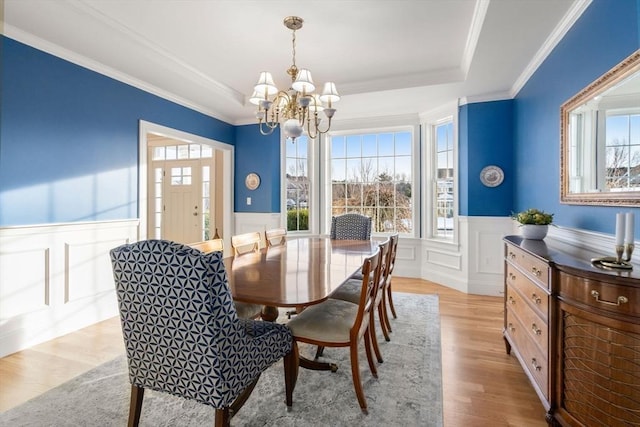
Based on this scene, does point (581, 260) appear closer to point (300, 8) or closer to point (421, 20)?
point (421, 20)

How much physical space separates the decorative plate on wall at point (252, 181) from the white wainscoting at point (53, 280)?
2.17m

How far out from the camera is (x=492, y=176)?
13.1 ft

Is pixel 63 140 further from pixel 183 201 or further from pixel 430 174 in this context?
pixel 430 174

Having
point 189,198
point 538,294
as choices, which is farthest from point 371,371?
point 189,198

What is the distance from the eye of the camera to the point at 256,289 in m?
1.67

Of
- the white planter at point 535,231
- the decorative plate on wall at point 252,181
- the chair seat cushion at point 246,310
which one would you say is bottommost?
the chair seat cushion at point 246,310

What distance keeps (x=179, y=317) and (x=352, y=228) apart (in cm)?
281

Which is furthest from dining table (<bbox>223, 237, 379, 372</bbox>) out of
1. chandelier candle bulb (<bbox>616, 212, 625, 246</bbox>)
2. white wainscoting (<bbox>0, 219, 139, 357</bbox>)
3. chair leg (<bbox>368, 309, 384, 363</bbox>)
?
white wainscoting (<bbox>0, 219, 139, 357</bbox>)

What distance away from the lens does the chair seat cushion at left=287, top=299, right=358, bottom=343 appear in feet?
5.89

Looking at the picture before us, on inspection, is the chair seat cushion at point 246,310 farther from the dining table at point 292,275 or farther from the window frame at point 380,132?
the window frame at point 380,132

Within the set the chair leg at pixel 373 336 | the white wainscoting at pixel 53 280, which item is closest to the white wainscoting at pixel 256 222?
the white wainscoting at pixel 53 280

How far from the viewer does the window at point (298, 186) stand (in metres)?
5.36

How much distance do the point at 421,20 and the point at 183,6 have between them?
1938 millimetres

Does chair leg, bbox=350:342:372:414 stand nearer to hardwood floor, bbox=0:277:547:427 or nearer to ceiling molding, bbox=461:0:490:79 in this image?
hardwood floor, bbox=0:277:547:427
